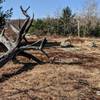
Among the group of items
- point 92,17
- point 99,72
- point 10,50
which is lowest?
point 92,17

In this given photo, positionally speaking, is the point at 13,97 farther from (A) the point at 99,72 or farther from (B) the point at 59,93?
(A) the point at 99,72

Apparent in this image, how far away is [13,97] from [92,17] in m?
56.8

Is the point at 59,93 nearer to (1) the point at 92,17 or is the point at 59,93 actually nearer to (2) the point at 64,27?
(2) the point at 64,27

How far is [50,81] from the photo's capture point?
9.66 metres

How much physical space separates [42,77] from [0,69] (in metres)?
1.58

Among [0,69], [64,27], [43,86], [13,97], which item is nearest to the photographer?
[13,97]

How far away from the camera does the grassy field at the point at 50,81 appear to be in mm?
8406

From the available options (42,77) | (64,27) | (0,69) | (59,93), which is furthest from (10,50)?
(64,27)

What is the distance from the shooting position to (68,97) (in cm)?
830

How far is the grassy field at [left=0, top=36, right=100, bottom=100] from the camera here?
841 cm

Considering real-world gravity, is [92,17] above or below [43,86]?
below

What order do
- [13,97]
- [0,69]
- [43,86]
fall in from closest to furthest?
[13,97]
[43,86]
[0,69]

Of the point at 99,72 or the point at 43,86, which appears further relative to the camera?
the point at 99,72

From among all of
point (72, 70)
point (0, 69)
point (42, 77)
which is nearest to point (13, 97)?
point (42, 77)
